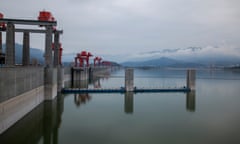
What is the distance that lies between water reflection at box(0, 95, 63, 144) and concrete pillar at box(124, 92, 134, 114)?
477cm

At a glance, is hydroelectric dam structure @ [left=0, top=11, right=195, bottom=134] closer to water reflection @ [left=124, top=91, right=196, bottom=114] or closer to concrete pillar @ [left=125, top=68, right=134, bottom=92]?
concrete pillar @ [left=125, top=68, right=134, bottom=92]

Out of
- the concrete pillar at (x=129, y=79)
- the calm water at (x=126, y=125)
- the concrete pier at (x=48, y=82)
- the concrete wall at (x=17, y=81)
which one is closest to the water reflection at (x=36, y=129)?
the calm water at (x=126, y=125)

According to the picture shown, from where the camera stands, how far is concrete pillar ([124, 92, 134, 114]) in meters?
13.0

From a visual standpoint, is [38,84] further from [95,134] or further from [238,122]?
[238,122]

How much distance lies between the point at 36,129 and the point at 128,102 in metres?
8.36

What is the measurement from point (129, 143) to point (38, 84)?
24.9 feet

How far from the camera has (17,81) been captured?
8.12 meters

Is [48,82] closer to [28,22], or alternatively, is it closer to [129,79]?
[28,22]

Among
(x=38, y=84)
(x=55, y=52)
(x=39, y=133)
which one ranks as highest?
(x=55, y=52)

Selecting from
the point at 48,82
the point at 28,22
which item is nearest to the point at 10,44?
the point at 28,22

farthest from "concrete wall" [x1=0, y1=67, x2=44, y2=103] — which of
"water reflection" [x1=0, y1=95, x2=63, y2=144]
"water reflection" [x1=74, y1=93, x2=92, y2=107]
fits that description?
"water reflection" [x1=74, y1=93, x2=92, y2=107]

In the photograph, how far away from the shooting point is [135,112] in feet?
40.7

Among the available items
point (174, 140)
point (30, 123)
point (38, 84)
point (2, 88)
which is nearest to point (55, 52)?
point (38, 84)

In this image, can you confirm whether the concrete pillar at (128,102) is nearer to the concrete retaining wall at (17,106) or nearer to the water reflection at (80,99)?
the water reflection at (80,99)
